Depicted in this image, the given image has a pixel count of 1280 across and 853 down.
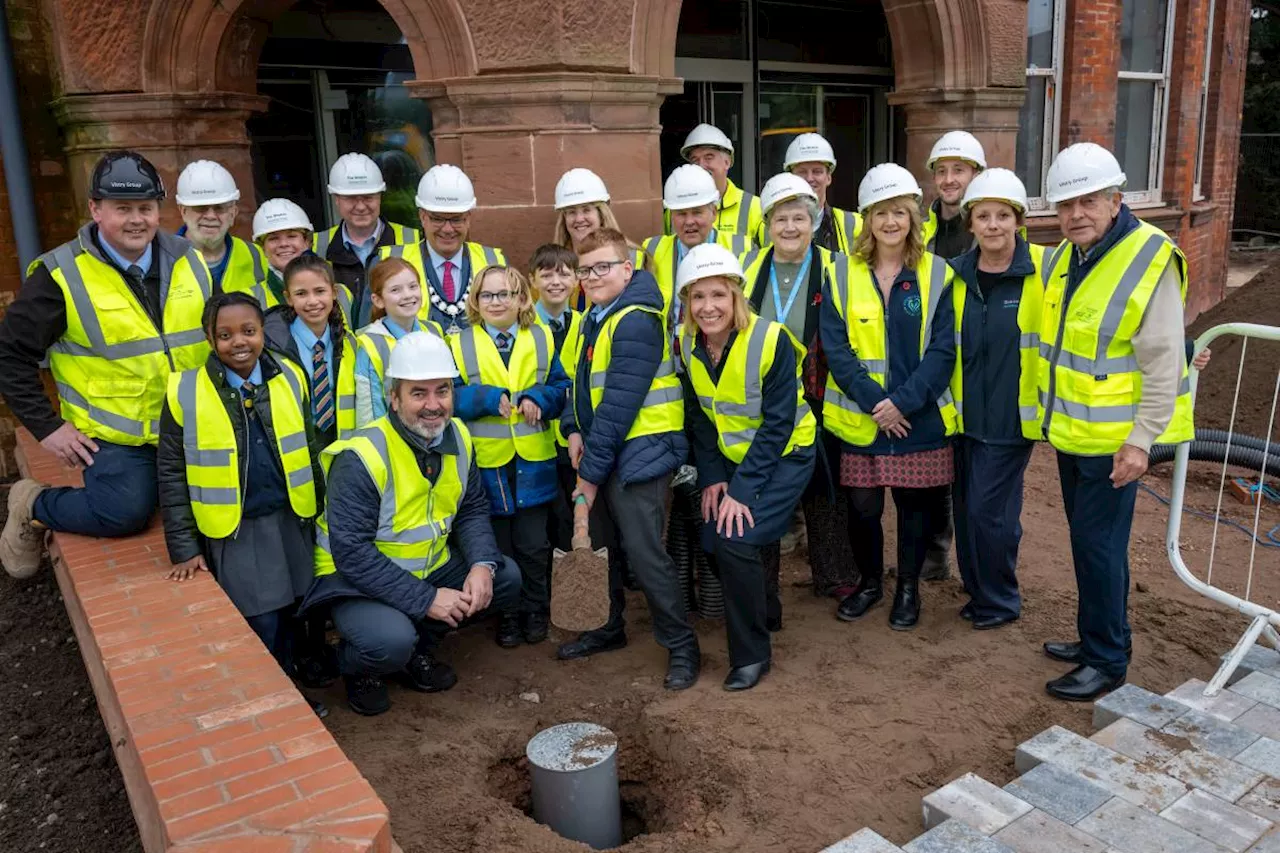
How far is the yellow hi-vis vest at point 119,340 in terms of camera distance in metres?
4.16

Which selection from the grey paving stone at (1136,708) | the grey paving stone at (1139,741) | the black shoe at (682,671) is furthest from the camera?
the black shoe at (682,671)

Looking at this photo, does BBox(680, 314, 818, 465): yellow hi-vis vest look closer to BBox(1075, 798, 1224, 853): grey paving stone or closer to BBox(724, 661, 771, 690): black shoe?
BBox(724, 661, 771, 690): black shoe

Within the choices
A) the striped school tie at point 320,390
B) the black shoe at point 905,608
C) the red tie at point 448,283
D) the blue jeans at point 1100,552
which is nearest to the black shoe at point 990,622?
the black shoe at point 905,608

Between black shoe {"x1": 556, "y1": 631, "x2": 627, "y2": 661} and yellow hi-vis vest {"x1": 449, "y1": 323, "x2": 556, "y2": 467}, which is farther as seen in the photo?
black shoe {"x1": 556, "y1": 631, "x2": 627, "y2": 661}

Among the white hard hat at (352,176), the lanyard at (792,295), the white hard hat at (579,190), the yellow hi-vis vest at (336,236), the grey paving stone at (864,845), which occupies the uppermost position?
the white hard hat at (352,176)

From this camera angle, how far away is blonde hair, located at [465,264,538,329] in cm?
441

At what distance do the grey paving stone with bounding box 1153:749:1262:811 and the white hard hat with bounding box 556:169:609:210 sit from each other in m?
3.29

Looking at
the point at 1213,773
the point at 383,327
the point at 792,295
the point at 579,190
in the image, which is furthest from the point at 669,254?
the point at 1213,773

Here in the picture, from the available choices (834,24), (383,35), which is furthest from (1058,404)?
(834,24)

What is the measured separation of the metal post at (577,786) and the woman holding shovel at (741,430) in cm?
87

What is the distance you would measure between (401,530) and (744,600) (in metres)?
1.42

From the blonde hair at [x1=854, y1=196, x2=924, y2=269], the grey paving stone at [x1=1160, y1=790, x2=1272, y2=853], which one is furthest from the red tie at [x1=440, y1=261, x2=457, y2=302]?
the grey paving stone at [x1=1160, y1=790, x2=1272, y2=853]

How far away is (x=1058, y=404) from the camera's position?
3.95 m

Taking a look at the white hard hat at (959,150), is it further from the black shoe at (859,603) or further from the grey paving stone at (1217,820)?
the grey paving stone at (1217,820)
